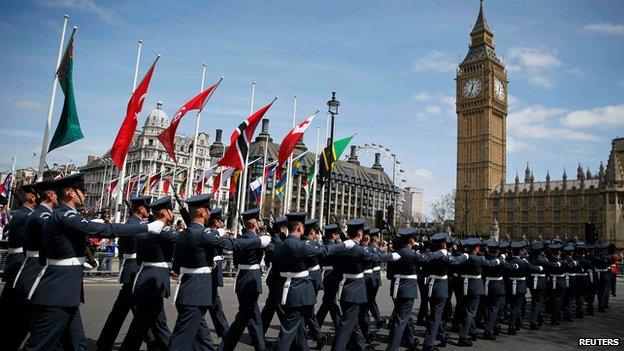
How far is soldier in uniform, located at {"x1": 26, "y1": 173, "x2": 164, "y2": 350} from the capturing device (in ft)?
16.9

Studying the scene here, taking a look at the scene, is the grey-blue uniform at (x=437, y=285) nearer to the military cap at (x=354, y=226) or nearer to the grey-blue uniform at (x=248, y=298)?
the military cap at (x=354, y=226)

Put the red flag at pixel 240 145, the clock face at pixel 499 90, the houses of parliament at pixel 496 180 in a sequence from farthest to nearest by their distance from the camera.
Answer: the clock face at pixel 499 90
the houses of parliament at pixel 496 180
the red flag at pixel 240 145

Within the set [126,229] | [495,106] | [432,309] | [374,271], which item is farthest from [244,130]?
[495,106]

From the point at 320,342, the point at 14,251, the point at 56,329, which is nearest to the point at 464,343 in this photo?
the point at 320,342

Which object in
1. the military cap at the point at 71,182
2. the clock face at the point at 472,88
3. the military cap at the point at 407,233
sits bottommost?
the military cap at the point at 407,233

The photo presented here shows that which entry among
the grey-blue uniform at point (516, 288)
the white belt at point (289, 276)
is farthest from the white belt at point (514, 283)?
the white belt at point (289, 276)

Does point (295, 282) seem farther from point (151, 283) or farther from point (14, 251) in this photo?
point (14, 251)

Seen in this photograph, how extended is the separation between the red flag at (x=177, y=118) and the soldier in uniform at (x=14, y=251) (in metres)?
9.49

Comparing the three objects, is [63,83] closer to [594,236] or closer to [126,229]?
[126,229]

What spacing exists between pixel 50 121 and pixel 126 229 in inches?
→ 485

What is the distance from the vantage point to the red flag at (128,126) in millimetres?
16438

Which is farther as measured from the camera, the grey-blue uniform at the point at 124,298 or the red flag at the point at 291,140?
the red flag at the point at 291,140

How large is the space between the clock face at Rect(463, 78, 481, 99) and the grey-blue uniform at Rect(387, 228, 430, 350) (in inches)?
4380

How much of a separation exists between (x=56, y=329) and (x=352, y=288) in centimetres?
425
